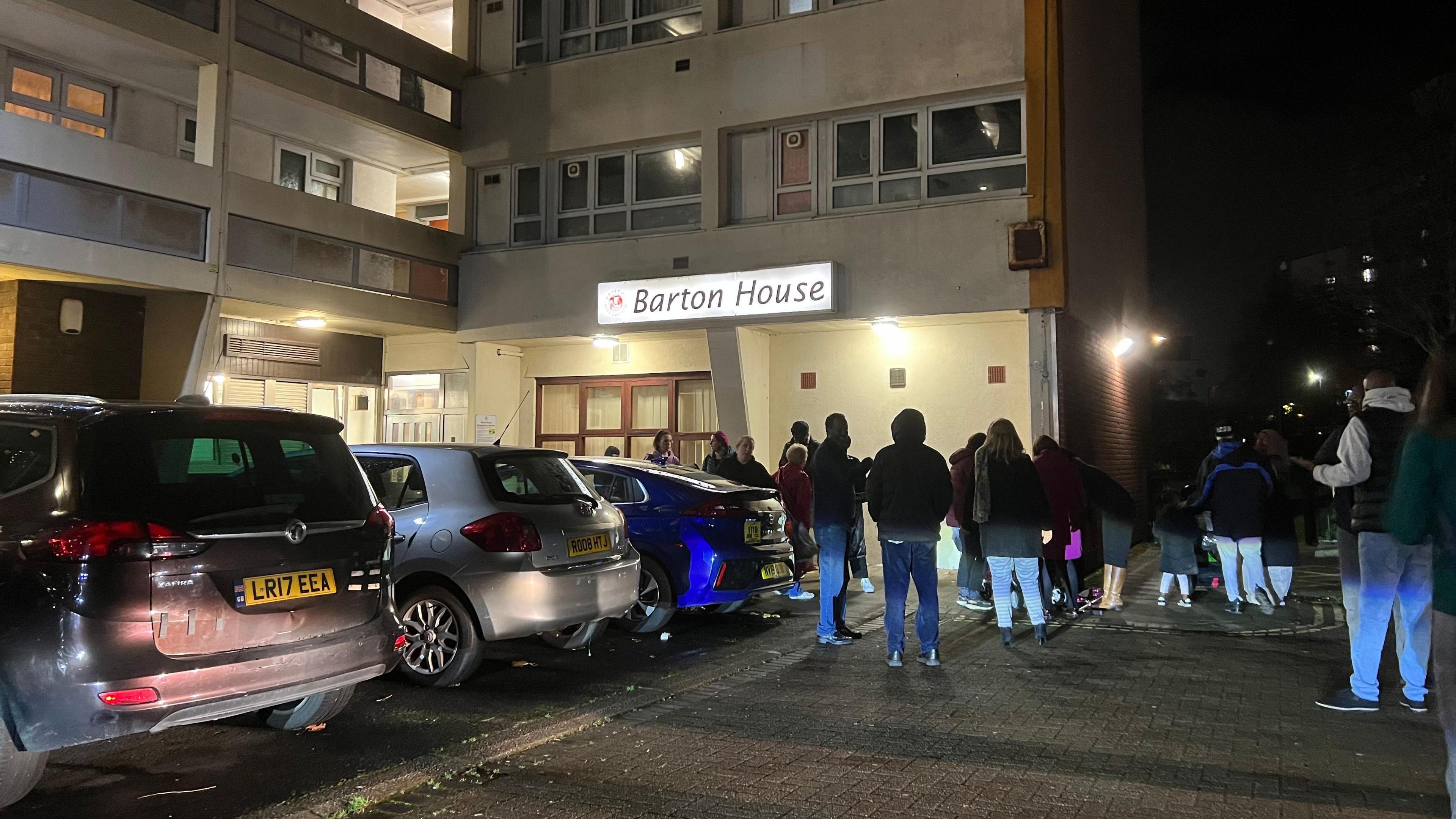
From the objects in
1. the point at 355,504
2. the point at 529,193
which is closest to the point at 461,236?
the point at 529,193

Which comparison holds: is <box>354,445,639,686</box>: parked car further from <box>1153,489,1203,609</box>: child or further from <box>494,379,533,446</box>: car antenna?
<box>494,379,533,446</box>: car antenna

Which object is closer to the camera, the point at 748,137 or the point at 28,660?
the point at 28,660

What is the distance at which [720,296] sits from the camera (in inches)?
547

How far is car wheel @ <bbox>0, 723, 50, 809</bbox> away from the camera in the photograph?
13.2 ft

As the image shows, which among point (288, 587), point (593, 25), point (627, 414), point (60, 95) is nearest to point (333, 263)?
point (60, 95)

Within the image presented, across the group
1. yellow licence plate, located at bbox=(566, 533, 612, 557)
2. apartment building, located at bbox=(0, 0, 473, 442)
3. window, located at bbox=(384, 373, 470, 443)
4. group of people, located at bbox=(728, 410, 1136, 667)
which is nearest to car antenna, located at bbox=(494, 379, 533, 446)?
window, located at bbox=(384, 373, 470, 443)

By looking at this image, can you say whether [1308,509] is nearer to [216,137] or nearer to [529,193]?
[529,193]

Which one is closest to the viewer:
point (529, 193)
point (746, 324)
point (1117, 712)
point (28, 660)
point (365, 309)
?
point (28, 660)

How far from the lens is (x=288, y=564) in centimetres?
459

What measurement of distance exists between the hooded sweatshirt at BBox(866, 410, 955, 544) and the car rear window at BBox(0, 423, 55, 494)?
5.17 metres

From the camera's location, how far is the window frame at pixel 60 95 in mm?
12586

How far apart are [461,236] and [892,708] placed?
40.8ft

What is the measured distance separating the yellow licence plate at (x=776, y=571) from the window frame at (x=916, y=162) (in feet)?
20.1

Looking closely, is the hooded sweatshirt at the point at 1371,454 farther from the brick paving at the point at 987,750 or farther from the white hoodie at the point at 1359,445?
the brick paving at the point at 987,750
